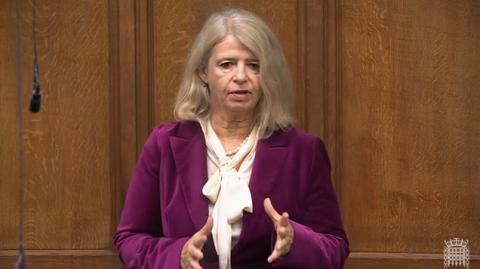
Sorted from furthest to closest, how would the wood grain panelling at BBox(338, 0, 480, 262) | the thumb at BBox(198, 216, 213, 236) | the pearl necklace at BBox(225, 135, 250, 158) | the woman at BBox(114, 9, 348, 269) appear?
the wood grain panelling at BBox(338, 0, 480, 262), the pearl necklace at BBox(225, 135, 250, 158), the woman at BBox(114, 9, 348, 269), the thumb at BBox(198, 216, 213, 236)

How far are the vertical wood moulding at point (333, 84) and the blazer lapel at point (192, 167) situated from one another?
0.99 meters

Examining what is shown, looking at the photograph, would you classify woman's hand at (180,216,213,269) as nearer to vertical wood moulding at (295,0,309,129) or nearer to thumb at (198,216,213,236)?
thumb at (198,216,213,236)

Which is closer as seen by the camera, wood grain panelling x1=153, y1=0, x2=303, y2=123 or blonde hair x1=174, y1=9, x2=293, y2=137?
blonde hair x1=174, y1=9, x2=293, y2=137

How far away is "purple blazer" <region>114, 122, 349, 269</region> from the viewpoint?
280 cm

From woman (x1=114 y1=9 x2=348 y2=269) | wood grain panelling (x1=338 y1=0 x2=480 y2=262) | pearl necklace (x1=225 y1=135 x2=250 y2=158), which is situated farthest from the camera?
wood grain panelling (x1=338 y1=0 x2=480 y2=262)

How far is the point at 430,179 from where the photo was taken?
3.84 metres

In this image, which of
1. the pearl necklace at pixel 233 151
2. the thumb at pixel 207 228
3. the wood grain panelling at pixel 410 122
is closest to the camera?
the thumb at pixel 207 228

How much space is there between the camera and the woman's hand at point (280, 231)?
2.63 meters

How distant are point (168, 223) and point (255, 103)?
0.41m

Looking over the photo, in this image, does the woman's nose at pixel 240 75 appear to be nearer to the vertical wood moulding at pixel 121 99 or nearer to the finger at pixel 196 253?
the finger at pixel 196 253

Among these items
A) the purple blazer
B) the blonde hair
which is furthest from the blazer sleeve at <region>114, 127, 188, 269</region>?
the blonde hair

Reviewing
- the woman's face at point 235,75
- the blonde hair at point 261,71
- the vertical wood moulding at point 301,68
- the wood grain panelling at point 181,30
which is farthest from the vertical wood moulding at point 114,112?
the woman's face at point 235,75

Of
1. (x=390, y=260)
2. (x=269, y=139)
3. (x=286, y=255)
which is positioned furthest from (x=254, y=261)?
(x=390, y=260)

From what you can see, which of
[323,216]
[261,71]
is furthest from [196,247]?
[261,71]
